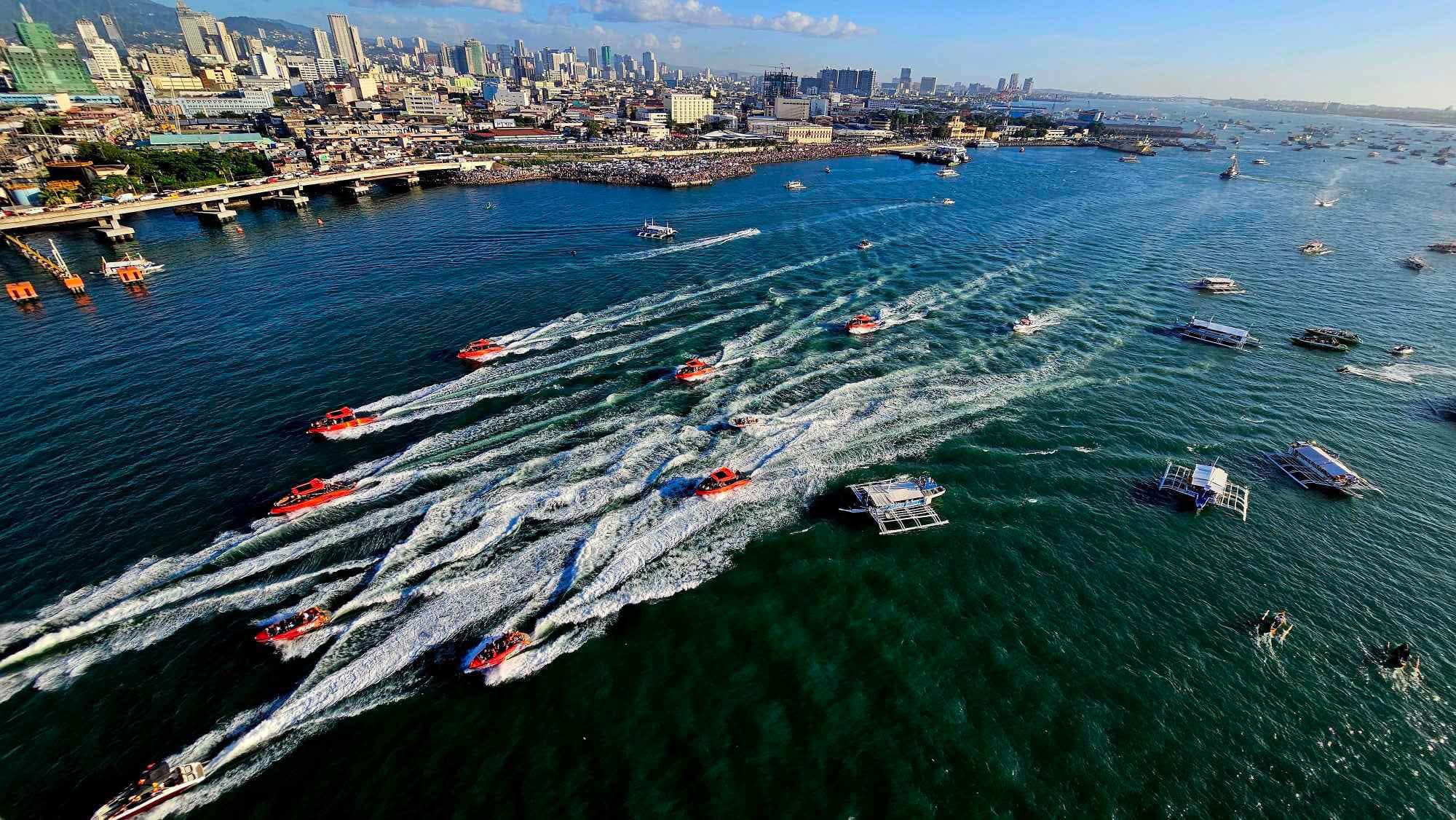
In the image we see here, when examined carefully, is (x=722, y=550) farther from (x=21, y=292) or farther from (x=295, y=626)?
(x=21, y=292)

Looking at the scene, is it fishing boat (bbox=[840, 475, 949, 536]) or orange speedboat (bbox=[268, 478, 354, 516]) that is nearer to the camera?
orange speedboat (bbox=[268, 478, 354, 516])

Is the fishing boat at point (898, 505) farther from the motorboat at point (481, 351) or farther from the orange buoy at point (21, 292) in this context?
the orange buoy at point (21, 292)

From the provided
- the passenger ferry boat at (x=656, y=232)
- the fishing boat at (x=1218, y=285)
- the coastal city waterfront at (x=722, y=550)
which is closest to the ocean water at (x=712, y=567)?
the coastal city waterfront at (x=722, y=550)

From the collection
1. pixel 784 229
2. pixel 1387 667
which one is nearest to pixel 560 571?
pixel 1387 667

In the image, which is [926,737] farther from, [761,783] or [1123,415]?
[1123,415]

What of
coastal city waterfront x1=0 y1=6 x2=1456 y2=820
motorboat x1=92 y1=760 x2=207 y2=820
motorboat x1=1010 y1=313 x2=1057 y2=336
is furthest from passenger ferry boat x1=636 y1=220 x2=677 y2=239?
motorboat x1=92 y1=760 x2=207 y2=820

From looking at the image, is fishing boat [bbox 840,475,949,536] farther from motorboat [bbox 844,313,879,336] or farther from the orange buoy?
the orange buoy

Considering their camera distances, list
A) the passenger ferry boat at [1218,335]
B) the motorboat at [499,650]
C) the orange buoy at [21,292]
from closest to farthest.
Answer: the motorboat at [499,650] → the passenger ferry boat at [1218,335] → the orange buoy at [21,292]

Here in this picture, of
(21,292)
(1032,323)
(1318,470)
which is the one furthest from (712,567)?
(21,292)
